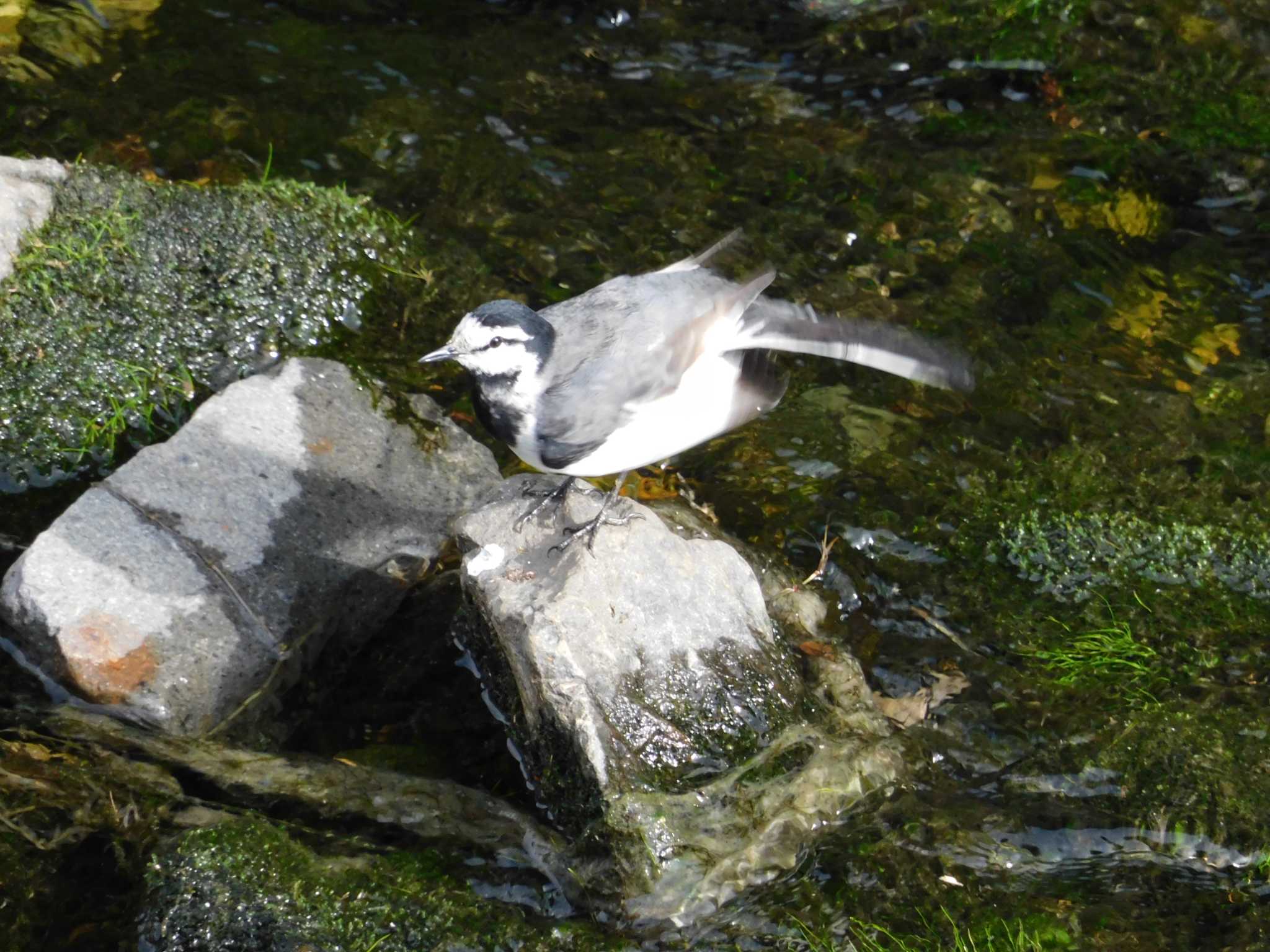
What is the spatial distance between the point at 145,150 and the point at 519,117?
7.37 ft

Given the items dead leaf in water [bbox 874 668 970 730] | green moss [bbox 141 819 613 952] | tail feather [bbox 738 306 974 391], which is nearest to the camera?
green moss [bbox 141 819 613 952]

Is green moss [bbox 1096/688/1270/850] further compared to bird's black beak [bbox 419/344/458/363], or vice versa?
bird's black beak [bbox 419/344/458/363]

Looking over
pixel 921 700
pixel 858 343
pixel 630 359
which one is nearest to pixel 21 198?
pixel 630 359

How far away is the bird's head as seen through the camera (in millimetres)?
4289

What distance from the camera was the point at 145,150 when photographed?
7.14 meters

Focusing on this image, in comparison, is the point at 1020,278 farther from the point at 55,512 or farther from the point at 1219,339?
the point at 55,512

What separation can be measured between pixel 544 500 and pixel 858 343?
1.35 m

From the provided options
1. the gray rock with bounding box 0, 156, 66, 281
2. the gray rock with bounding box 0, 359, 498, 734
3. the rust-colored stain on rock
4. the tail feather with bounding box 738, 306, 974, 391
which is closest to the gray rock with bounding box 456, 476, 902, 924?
the gray rock with bounding box 0, 359, 498, 734

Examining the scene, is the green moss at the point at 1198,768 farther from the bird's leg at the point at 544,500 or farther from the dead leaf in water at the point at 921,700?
the bird's leg at the point at 544,500

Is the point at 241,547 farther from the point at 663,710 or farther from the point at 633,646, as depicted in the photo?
the point at 663,710

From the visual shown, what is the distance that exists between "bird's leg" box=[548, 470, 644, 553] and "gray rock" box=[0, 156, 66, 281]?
10.0 feet

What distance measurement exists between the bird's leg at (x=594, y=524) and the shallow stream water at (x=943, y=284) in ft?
3.48

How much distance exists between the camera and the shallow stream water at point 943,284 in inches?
171

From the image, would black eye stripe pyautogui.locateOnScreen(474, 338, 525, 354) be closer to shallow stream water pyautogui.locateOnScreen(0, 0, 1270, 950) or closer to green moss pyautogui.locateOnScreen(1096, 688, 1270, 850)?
shallow stream water pyautogui.locateOnScreen(0, 0, 1270, 950)
